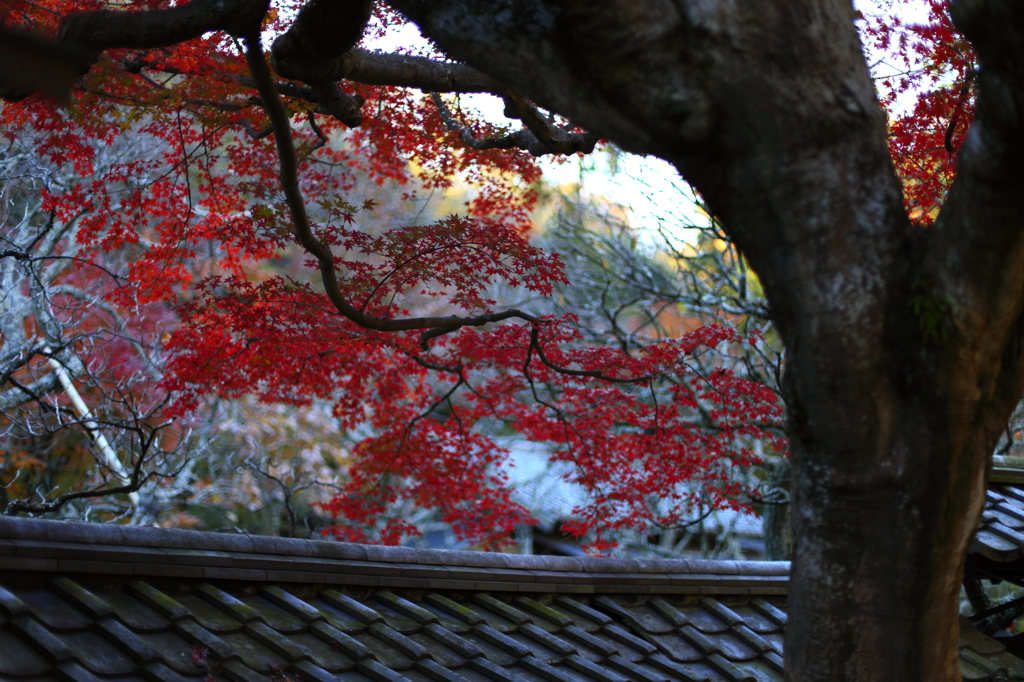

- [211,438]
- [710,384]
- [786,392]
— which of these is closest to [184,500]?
[211,438]

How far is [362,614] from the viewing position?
164 inches

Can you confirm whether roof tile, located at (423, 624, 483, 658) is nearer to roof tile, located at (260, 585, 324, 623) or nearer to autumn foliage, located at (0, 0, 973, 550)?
roof tile, located at (260, 585, 324, 623)

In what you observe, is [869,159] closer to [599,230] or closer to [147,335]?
[147,335]

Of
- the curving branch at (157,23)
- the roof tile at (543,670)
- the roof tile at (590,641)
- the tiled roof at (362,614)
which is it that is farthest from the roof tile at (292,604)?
the curving branch at (157,23)

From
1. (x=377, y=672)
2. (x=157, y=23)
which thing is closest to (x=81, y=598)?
(x=377, y=672)

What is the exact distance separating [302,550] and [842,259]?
316 cm

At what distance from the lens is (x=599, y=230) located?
15.0 m

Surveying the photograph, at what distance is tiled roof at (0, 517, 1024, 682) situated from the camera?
10.5ft

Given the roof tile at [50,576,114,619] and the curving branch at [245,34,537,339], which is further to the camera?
the curving branch at [245,34,537,339]

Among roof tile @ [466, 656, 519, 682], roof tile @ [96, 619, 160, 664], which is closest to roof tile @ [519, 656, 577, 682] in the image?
roof tile @ [466, 656, 519, 682]

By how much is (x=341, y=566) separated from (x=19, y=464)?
293 inches

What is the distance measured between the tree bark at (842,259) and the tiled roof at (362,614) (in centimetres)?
206

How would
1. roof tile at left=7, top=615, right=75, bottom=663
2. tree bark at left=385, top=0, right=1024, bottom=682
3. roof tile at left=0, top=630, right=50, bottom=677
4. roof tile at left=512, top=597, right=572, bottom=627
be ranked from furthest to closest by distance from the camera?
1. roof tile at left=512, top=597, right=572, bottom=627
2. roof tile at left=7, top=615, right=75, bottom=663
3. roof tile at left=0, top=630, right=50, bottom=677
4. tree bark at left=385, top=0, right=1024, bottom=682

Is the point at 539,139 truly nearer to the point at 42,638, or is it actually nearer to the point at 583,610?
the point at 583,610
